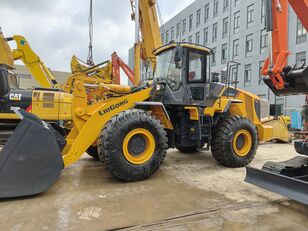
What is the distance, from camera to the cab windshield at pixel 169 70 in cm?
635

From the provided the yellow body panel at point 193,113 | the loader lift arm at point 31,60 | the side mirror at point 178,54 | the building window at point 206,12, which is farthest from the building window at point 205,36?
the side mirror at point 178,54

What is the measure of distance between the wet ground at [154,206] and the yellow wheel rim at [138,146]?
1.42 ft

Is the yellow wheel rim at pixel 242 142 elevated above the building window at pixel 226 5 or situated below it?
below

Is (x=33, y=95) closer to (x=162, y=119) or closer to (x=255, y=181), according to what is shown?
(x=162, y=119)

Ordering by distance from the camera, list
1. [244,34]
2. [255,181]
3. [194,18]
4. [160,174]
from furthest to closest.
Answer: [194,18] → [244,34] → [160,174] → [255,181]

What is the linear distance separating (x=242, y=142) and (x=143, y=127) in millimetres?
2740

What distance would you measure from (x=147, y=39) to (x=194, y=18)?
98.8 feet

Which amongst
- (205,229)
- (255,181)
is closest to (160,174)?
(255,181)

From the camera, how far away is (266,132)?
8234mm

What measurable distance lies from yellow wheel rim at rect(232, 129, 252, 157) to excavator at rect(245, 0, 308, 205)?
2.29m

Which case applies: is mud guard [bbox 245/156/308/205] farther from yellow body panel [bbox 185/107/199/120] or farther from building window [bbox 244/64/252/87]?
building window [bbox 244/64/252/87]

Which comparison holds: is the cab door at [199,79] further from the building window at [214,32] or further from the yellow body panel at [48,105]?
the building window at [214,32]

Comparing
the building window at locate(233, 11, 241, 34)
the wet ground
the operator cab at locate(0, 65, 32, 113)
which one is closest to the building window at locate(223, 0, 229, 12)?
the building window at locate(233, 11, 241, 34)

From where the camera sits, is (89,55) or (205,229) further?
(89,55)
